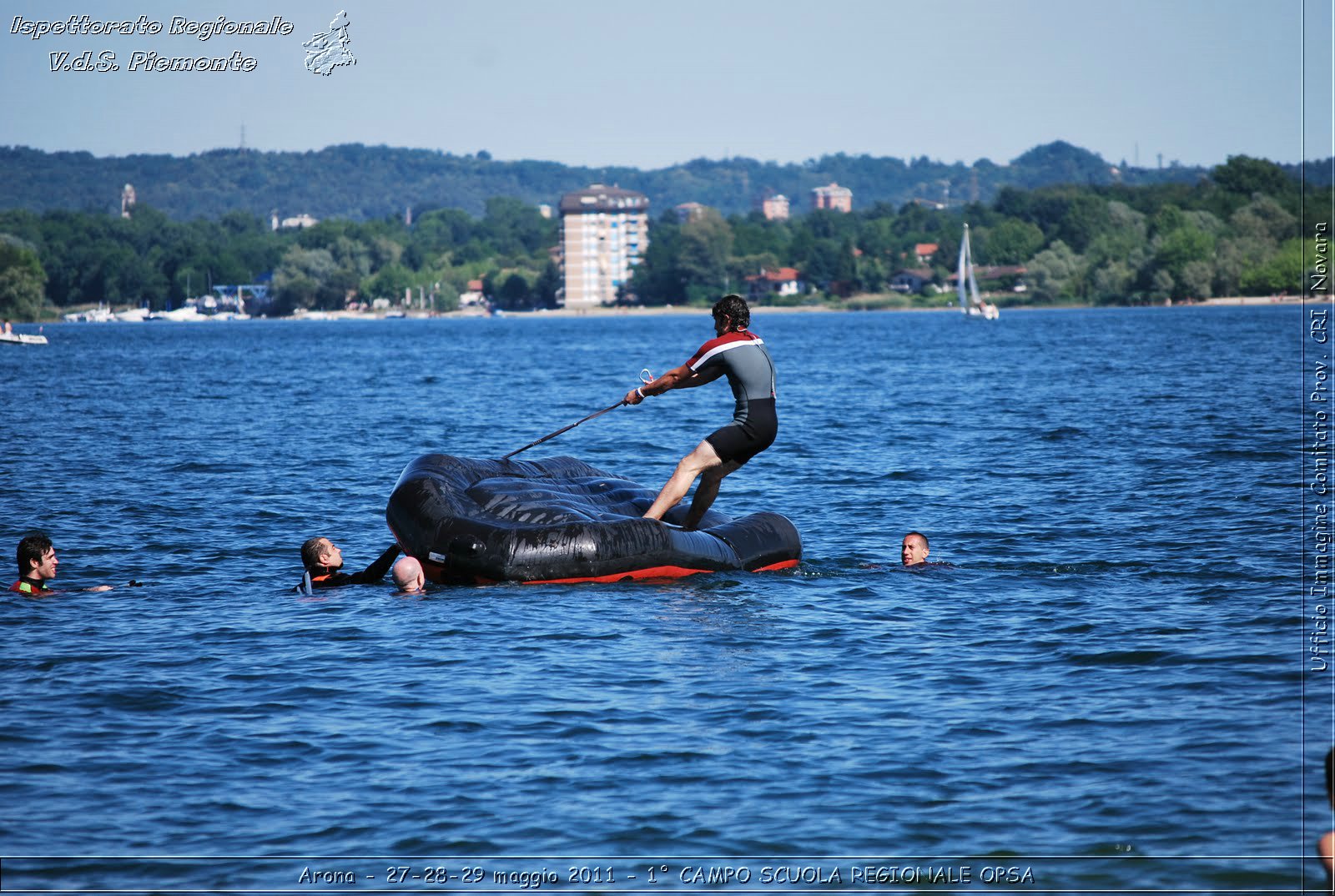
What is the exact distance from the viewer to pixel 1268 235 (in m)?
140

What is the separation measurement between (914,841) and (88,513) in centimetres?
1513

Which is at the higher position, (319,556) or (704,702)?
(319,556)

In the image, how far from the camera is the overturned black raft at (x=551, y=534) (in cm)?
1314

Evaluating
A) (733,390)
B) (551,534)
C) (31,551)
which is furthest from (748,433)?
(31,551)

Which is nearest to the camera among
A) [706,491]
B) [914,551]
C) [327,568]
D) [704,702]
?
[704,702]

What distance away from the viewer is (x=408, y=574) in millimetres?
13211

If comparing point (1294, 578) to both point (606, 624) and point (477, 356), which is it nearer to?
point (606, 624)

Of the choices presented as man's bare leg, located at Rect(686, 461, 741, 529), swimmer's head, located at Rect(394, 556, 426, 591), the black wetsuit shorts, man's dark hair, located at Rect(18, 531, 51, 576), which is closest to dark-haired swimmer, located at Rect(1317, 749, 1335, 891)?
the black wetsuit shorts

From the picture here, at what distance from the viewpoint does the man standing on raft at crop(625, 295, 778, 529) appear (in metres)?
13.3

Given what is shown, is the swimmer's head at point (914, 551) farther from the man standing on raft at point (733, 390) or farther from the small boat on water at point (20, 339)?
the small boat on water at point (20, 339)

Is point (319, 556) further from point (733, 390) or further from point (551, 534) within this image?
point (733, 390)

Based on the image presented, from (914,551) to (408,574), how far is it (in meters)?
5.12

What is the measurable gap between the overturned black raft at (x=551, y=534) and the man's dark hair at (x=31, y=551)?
3252 millimetres

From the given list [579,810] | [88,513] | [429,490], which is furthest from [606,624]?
[88,513]
